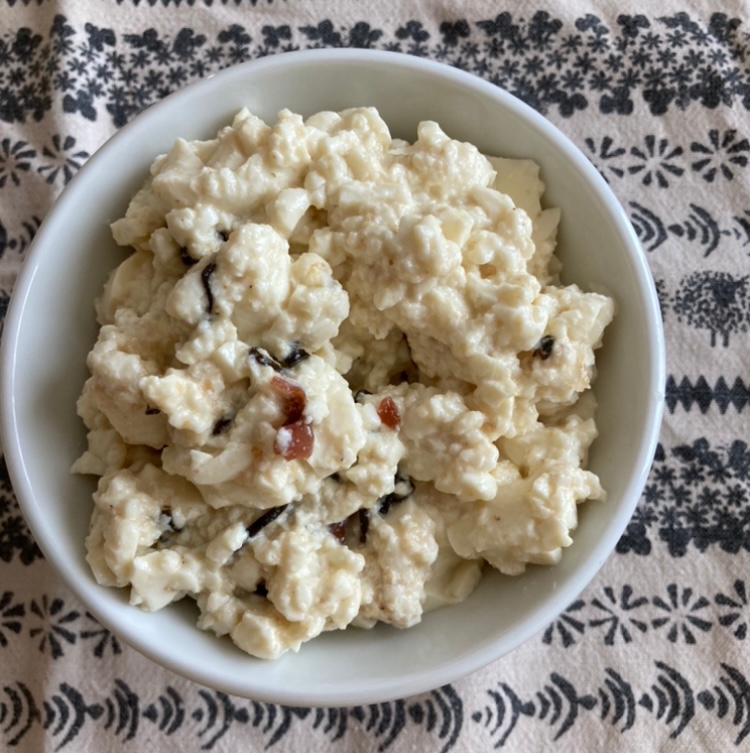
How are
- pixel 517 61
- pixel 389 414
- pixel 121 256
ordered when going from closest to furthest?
pixel 389 414 → pixel 121 256 → pixel 517 61

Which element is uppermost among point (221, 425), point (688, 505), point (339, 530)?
point (221, 425)

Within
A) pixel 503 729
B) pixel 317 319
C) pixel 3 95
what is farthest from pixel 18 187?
pixel 503 729

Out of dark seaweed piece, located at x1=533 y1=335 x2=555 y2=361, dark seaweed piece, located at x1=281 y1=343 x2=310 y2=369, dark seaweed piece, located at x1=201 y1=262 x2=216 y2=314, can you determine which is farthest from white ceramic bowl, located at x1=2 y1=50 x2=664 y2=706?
dark seaweed piece, located at x1=281 y1=343 x2=310 y2=369

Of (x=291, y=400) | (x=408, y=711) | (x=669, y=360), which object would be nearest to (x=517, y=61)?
(x=669, y=360)

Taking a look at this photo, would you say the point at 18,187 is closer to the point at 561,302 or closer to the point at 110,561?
the point at 110,561

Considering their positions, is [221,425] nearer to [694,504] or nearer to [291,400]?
[291,400]

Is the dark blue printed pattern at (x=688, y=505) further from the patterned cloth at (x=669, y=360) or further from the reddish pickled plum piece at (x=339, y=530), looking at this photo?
the reddish pickled plum piece at (x=339, y=530)

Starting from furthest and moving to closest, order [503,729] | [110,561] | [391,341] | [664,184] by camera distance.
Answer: [664,184] < [503,729] < [391,341] < [110,561]
